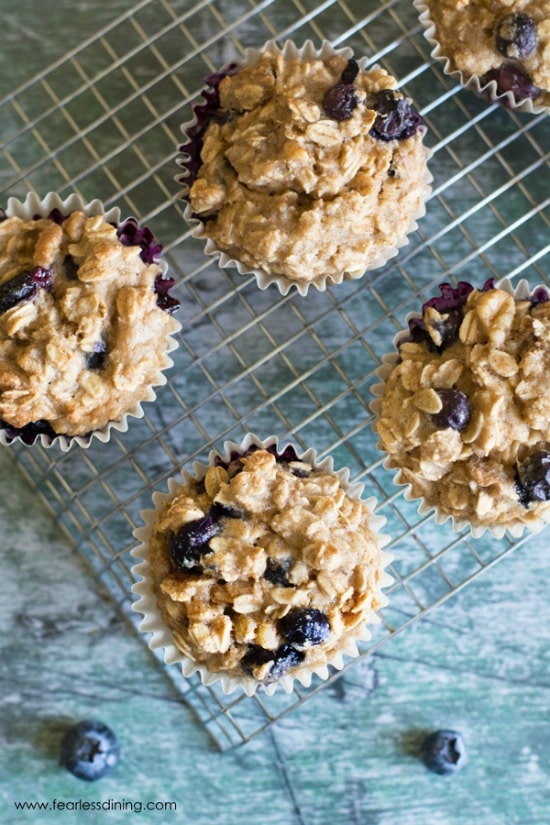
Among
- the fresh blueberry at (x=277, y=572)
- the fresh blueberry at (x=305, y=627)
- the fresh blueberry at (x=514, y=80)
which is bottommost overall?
the fresh blueberry at (x=305, y=627)

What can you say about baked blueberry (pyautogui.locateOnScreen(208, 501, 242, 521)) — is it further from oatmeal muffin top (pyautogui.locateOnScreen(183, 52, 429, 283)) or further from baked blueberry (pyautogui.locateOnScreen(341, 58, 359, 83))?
baked blueberry (pyautogui.locateOnScreen(341, 58, 359, 83))

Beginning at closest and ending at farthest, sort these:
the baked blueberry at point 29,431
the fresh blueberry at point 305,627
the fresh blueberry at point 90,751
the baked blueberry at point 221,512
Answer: the fresh blueberry at point 305,627 → the baked blueberry at point 221,512 → the baked blueberry at point 29,431 → the fresh blueberry at point 90,751

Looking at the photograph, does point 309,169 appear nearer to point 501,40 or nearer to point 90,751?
point 501,40

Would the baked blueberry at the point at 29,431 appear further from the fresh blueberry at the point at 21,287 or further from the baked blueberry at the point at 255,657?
the baked blueberry at the point at 255,657

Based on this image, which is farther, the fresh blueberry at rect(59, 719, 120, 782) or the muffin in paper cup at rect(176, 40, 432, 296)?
the fresh blueberry at rect(59, 719, 120, 782)

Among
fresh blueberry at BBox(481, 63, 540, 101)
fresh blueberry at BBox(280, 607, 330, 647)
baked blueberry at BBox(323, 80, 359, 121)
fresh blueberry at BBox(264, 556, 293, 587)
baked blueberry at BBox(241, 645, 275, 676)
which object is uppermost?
baked blueberry at BBox(323, 80, 359, 121)

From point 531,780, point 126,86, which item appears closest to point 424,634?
point 531,780

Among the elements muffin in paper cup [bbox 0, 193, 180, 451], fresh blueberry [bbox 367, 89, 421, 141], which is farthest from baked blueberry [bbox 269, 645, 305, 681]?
fresh blueberry [bbox 367, 89, 421, 141]

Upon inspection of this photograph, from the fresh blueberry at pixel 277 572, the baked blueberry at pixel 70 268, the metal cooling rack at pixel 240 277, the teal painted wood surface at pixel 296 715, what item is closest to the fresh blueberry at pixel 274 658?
the fresh blueberry at pixel 277 572
